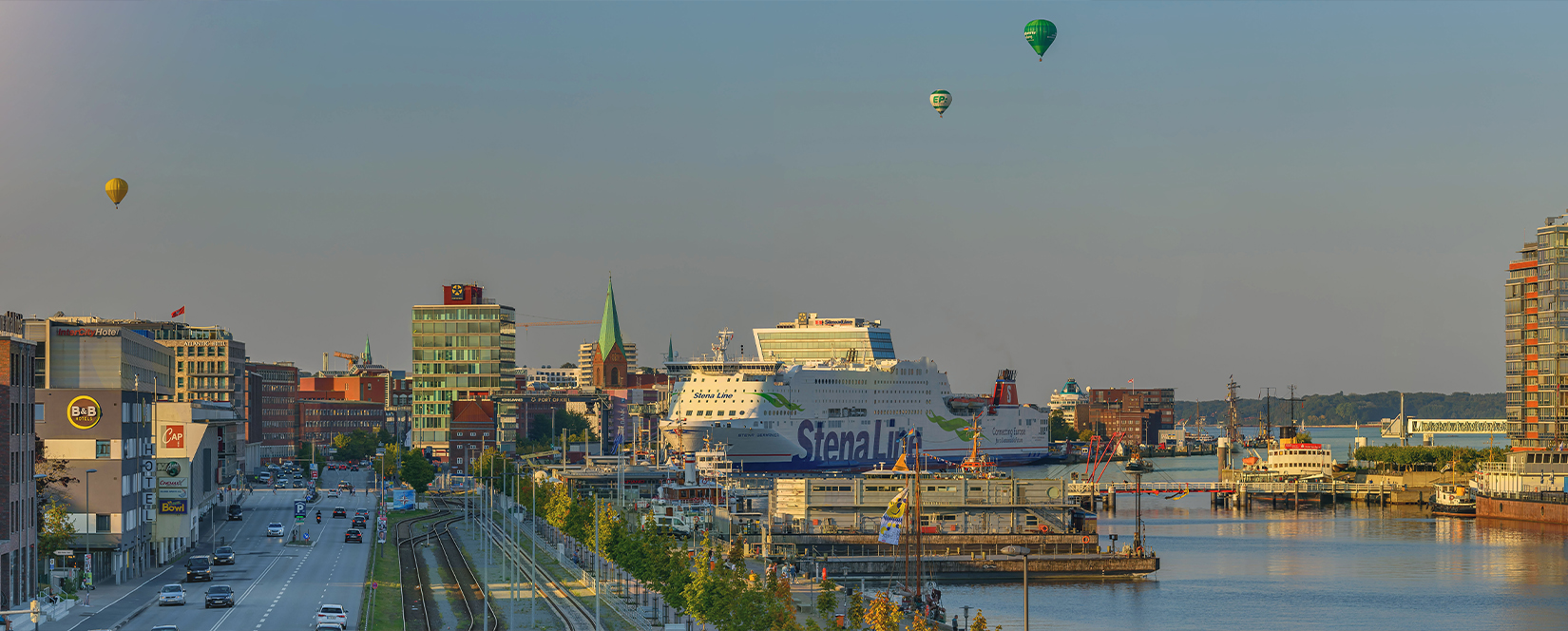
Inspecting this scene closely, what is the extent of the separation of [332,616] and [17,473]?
20.2 meters

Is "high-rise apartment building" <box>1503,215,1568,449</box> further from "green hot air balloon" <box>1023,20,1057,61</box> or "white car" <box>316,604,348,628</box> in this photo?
"white car" <box>316,604,348,628</box>

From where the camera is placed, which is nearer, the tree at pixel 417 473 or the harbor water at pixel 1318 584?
the harbor water at pixel 1318 584

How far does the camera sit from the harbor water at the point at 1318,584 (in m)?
81.1

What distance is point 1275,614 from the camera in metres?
82.7

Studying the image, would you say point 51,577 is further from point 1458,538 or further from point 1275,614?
point 1458,538

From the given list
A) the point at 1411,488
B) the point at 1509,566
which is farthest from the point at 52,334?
the point at 1411,488

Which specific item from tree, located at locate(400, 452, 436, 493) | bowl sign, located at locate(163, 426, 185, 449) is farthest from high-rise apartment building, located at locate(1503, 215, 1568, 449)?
bowl sign, located at locate(163, 426, 185, 449)

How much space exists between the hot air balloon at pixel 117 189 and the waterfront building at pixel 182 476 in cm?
1449

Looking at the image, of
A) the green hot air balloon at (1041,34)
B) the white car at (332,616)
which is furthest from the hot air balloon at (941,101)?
the white car at (332,616)

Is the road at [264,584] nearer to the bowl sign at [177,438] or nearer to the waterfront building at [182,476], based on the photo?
the waterfront building at [182,476]

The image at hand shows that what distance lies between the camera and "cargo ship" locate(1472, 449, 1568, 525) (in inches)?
5910

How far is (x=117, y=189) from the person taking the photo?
112 meters

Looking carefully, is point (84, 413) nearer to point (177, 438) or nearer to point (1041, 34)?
point (177, 438)

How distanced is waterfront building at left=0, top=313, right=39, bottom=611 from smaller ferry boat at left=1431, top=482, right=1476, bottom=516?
133089mm
